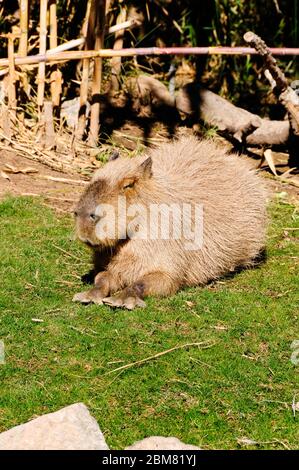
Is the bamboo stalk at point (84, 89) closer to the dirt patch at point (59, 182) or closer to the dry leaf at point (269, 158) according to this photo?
the dirt patch at point (59, 182)

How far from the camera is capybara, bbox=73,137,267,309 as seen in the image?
5.02 metres

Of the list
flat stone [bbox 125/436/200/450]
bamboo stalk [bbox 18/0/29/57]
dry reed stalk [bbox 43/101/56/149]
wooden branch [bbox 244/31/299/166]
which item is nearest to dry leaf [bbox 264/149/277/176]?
wooden branch [bbox 244/31/299/166]

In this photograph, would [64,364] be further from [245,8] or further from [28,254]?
[245,8]

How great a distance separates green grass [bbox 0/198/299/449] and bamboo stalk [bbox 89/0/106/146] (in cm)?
241

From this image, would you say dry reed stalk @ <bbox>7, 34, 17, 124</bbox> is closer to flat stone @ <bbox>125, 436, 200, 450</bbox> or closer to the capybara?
the capybara

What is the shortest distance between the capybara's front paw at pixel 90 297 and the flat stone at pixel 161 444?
1.53m

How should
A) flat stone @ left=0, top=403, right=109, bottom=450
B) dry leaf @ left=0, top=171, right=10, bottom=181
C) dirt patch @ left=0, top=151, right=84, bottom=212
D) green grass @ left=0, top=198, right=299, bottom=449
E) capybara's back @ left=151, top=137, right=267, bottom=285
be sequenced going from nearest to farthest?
flat stone @ left=0, top=403, right=109, bottom=450
green grass @ left=0, top=198, right=299, bottom=449
capybara's back @ left=151, top=137, right=267, bottom=285
dirt patch @ left=0, top=151, right=84, bottom=212
dry leaf @ left=0, top=171, right=10, bottom=181

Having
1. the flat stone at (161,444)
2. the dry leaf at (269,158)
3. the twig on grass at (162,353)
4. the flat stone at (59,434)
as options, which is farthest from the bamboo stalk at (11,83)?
the flat stone at (161,444)

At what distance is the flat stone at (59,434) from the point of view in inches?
133

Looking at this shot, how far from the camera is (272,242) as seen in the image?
6.30 m

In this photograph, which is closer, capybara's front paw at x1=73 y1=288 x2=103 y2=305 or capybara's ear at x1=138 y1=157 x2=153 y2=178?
capybara's front paw at x1=73 y1=288 x2=103 y2=305

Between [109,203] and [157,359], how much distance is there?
1056 millimetres

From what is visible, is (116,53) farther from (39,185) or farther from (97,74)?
(39,185)
